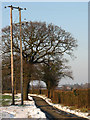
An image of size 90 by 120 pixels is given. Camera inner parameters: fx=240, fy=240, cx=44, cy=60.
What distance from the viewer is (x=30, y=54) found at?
98.4ft

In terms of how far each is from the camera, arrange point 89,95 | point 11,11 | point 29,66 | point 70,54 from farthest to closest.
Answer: point 70,54 < point 29,66 < point 11,11 < point 89,95

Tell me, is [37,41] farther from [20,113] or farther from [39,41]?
[20,113]

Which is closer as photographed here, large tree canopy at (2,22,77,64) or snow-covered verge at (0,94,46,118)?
snow-covered verge at (0,94,46,118)

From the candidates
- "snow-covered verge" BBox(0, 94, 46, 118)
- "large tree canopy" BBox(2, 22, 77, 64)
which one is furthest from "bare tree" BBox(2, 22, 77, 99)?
"snow-covered verge" BBox(0, 94, 46, 118)

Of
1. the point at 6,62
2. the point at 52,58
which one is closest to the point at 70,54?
the point at 52,58

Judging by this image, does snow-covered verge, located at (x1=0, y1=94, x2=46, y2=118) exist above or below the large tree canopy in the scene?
below

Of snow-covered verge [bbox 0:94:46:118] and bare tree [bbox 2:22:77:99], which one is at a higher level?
bare tree [bbox 2:22:77:99]

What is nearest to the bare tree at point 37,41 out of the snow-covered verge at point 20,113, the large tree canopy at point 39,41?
the large tree canopy at point 39,41

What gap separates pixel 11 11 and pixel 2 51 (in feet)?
27.7

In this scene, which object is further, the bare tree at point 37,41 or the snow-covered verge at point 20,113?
the bare tree at point 37,41

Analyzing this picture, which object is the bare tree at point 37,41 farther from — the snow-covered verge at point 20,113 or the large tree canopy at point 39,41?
the snow-covered verge at point 20,113

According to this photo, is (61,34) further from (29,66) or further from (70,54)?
(29,66)

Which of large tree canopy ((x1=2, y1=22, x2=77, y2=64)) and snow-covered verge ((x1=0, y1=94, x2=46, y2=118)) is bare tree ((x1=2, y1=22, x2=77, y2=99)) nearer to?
large tree canopy ((x1=2, y1=22, x2=77, y2=64))

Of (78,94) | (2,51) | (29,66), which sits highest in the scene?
(2,51)
